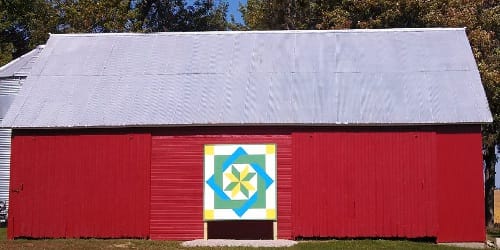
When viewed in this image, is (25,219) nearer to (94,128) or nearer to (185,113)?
(94,128)

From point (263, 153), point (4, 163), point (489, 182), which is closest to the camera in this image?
point (263, 153)

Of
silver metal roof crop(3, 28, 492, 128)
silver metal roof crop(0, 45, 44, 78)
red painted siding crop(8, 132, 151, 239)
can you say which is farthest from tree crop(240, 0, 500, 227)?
red painted siding crop(8, 132, 151, 239)

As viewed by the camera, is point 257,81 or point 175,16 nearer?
point 257,81

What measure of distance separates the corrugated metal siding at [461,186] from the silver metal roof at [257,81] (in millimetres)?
664

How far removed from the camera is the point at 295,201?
21.3 m

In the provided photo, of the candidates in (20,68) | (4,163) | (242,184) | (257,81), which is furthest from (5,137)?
(242,184)

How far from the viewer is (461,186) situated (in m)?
21.0

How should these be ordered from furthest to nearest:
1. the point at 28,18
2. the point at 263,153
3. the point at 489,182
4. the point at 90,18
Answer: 1. the point at 28,18
2. the point at 90,18
3. the point at 489,182
4. the point at 263,153

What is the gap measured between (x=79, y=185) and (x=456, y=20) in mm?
19345

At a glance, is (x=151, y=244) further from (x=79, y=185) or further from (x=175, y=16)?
(x=175, y=16)

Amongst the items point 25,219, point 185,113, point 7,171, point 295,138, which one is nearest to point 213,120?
point 185,113

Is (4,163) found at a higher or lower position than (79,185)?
higher

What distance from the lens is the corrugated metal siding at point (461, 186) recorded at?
822 inches

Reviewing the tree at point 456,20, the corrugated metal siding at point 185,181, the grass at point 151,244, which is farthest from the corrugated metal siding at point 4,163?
the tree at point 456,20
